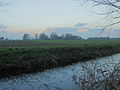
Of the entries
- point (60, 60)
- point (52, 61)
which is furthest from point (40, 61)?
point (60, 60)

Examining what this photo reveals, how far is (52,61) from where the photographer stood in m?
25.9

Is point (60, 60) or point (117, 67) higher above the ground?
point (117, 67)

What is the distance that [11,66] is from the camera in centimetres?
2175

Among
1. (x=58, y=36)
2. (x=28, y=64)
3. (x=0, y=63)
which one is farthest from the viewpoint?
(x=58, y=36)

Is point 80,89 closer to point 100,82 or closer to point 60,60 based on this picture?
point 100,82

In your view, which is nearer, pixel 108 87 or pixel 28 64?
pixel 108 87

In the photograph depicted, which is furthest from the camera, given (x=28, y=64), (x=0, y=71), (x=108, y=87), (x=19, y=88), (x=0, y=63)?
(x=28, y=64)

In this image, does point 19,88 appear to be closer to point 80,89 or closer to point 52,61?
point 80,89

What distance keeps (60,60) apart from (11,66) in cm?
807

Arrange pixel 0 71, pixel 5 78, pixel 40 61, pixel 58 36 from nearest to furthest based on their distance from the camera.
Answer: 1. pixel 5 78
2. pixel 0 71
3. pixel 40 61
4. pixel 58 36

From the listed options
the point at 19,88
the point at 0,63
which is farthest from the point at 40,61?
the point at 19,88

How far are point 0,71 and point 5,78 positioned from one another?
8.91 ft

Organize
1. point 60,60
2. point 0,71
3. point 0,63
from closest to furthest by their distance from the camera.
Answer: point 0,71 → point 0,63 → point 60,60

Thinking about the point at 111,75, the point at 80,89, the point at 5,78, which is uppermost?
the point at 111,75
